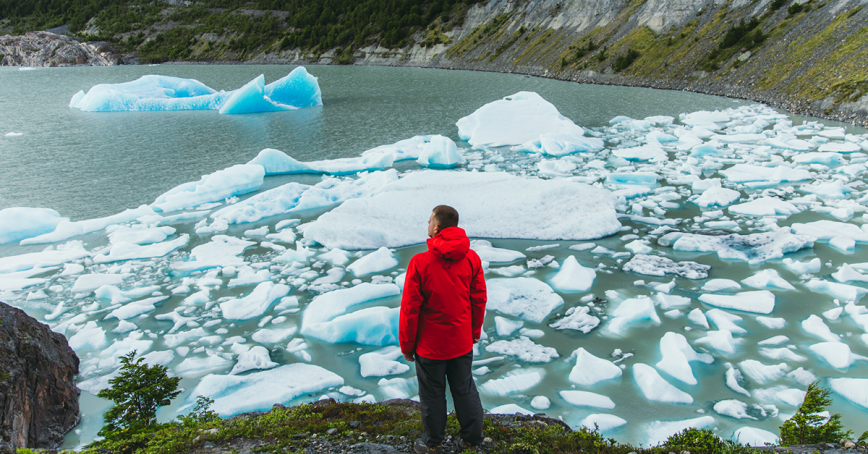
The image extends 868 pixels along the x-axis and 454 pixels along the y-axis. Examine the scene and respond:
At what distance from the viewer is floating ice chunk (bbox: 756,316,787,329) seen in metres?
5.91

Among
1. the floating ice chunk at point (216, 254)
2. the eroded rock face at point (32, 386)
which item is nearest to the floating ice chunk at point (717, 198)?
the floating ice chunk at point (216, 254)

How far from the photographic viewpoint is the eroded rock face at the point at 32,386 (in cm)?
375

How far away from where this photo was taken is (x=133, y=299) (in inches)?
277

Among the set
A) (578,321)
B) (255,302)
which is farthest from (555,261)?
(255,302)

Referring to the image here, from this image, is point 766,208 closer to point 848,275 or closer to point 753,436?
point 848,275

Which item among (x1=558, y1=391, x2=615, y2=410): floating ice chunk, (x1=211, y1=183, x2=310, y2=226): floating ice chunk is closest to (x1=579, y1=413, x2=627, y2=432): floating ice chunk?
(x1=558, y1=391, x2=615, y2=410): floating ice chunk

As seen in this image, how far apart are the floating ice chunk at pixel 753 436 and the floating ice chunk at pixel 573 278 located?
2958 mm

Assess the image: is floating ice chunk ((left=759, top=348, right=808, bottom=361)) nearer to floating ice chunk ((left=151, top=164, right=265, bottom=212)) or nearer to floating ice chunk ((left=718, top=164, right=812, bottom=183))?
floating ice chunk ((left=718, top=164, right=812, bottom=183))

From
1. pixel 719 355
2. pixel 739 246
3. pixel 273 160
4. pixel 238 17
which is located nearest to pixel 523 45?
pixel 273 160

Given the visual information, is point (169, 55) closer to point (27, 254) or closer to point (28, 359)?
point (27, 254)

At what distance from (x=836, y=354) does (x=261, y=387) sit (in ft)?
19.7

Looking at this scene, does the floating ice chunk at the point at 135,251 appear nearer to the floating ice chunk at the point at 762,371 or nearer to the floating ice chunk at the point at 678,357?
the floating ice chunk at the point at 678,357

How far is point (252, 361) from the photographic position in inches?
215

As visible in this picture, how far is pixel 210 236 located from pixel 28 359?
521 cm
